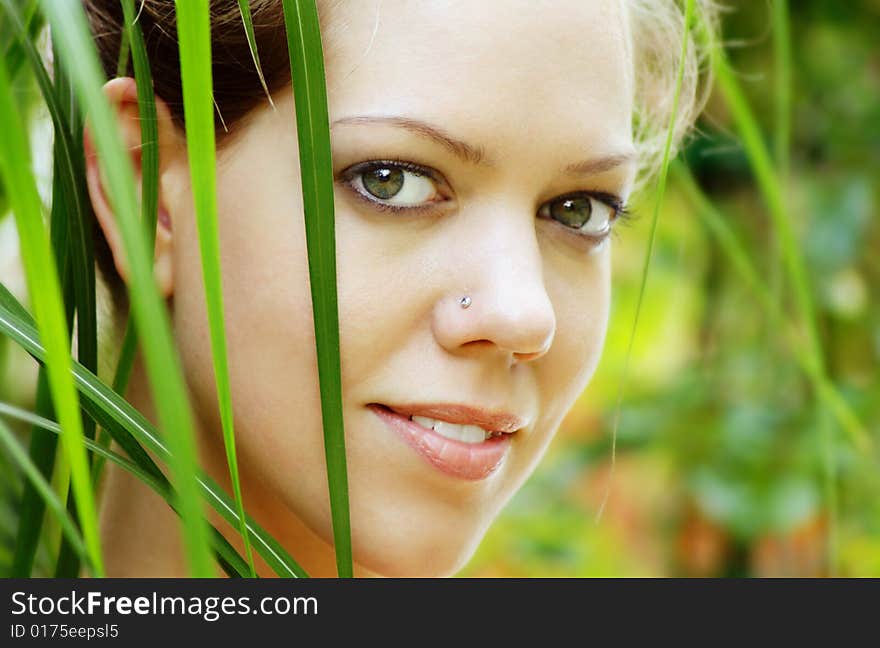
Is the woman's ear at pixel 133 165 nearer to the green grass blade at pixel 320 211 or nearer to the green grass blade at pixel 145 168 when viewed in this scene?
the green grass blade at pixel 145 168

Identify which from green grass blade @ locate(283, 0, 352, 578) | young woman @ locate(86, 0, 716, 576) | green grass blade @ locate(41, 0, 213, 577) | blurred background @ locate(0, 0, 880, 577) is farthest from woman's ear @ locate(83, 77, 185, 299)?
blurred background @ locate(0, 0, 880, 577)

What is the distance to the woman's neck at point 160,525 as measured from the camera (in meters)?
0.67

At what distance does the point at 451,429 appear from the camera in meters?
0.58

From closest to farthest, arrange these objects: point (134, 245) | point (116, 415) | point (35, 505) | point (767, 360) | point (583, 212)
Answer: point (134, 245)
point (116, 415)
point (35, 505)
point (583, 212)
point (767, 360)

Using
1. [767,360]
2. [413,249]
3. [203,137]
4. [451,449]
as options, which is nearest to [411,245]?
[413,249]

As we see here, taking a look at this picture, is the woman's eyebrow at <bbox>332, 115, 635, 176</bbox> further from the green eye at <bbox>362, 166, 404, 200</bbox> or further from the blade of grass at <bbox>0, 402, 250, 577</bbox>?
the blade of grass at <bbox>0, 402, 250, 577</bbox>

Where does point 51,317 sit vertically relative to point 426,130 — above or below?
below

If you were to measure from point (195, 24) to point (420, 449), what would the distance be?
0.28 metres

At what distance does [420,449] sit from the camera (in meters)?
0.58

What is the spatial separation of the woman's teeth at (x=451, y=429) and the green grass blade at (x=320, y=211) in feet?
0.43

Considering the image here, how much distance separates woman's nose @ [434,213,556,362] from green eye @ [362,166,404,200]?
1.8 inches

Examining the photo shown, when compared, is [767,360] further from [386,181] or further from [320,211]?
[320,211]

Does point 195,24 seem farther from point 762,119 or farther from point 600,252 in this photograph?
point 762,119

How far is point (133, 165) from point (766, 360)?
1037 mm
